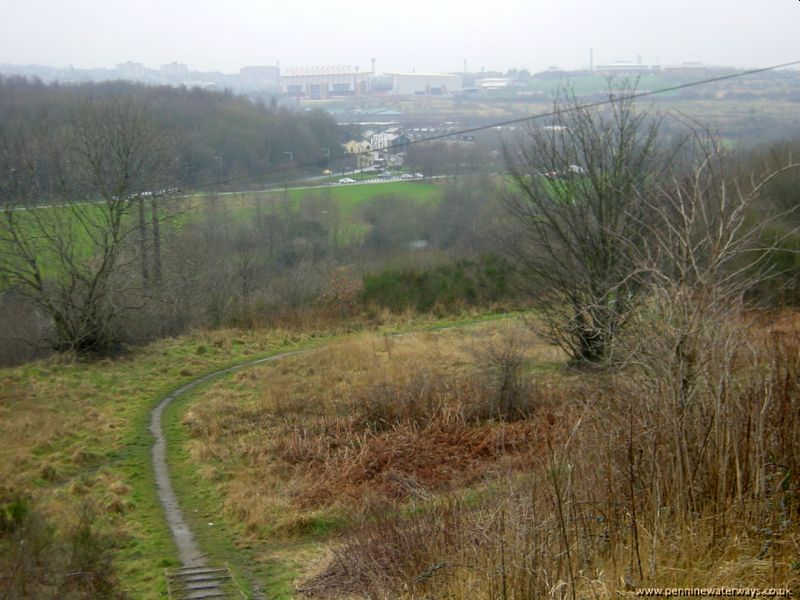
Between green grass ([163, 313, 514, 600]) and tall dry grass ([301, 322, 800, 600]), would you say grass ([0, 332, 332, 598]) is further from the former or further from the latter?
tall dry grass ([301, 322, 800, 600])

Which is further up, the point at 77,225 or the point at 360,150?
the point at 360,150

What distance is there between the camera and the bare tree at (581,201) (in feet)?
50.4

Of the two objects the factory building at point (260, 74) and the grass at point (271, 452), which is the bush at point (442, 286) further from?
the factory building at point (260, 74)

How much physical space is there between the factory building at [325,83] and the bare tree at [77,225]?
4217cm

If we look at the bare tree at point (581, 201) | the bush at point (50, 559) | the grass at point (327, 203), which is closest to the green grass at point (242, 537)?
the bush at point (50, 559)

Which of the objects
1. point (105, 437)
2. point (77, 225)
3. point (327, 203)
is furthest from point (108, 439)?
point (327, 203)

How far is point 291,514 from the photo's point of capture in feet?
32.6

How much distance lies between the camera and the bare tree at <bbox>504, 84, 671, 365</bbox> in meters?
15.4

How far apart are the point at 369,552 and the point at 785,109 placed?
40.1 metres

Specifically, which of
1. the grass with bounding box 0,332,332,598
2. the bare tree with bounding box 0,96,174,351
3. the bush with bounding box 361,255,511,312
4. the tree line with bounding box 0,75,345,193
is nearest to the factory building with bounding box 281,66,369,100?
the tree line with bounding box 0,75,345,193

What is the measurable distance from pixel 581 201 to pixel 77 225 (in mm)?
12802

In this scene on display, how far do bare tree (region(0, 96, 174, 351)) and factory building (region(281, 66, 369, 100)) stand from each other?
4217 cm

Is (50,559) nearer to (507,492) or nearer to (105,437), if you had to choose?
(507,492)

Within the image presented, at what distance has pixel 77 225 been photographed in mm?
21094
